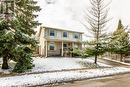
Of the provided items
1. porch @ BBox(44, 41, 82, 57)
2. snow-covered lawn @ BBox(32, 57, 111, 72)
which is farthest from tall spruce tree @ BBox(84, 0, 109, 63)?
porch @ BBox(44, 41, 82, 57)

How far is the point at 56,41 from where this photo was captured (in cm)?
3528

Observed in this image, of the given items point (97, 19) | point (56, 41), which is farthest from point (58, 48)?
point (97, 19)

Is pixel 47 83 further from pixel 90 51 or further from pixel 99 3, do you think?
pixel 99 3

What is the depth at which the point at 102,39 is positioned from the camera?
26.0 metres

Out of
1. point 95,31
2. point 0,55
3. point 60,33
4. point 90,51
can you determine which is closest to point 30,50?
point 0,55

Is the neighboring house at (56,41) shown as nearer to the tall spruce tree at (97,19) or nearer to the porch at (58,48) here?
the porch at (58,48)

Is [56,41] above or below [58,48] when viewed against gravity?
above

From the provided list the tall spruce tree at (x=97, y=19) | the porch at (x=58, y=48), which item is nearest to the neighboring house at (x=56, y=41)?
the porch at (x=58, y=48)

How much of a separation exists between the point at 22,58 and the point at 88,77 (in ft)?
20.4

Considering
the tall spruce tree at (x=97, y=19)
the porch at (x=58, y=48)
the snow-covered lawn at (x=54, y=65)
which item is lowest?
the snow-covered lawn at (x=54, y=65)

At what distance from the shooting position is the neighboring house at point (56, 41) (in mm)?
34272

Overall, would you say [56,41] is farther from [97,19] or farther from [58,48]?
[97,19]

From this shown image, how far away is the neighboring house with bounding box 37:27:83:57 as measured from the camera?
112 feet

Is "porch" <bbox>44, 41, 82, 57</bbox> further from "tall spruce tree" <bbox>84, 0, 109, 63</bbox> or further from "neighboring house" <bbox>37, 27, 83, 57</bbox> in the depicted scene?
"tall spruce tree" <bbox>84, 0, 109, 63</bbox>
